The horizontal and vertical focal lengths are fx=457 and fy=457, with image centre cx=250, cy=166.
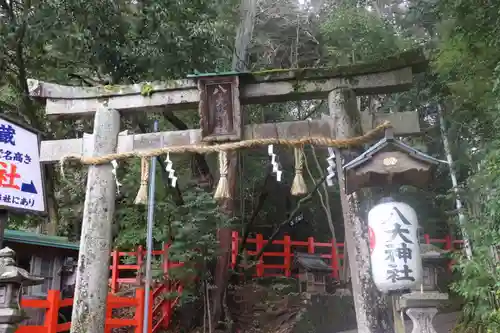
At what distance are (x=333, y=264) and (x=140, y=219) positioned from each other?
18.9 feet

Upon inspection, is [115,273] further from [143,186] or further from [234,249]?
[143,186]

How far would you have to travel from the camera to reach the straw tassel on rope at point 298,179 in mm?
5281

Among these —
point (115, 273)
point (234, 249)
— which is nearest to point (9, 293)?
point (115, 273)

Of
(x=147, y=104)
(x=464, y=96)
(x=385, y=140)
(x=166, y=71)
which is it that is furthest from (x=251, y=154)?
(x=385, y=140)

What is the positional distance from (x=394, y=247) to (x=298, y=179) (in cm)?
151

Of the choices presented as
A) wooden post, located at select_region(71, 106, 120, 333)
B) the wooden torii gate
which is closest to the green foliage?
the wooden torii gate

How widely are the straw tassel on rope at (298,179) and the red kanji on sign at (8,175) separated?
3562 mm

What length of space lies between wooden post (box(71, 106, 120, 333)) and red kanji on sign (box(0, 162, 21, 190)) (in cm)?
99

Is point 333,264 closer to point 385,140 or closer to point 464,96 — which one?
point 464,96

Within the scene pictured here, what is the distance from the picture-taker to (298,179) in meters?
5.37

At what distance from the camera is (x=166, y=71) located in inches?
340

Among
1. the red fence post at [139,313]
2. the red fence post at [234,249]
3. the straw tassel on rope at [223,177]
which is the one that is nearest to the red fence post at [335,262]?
the red fence post at [234,249]

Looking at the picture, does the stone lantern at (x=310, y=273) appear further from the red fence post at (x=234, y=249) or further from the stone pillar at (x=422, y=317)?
the stone pillar at (x=422, y=317)

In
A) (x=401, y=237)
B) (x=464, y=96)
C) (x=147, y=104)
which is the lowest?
(x=401, y=237)
